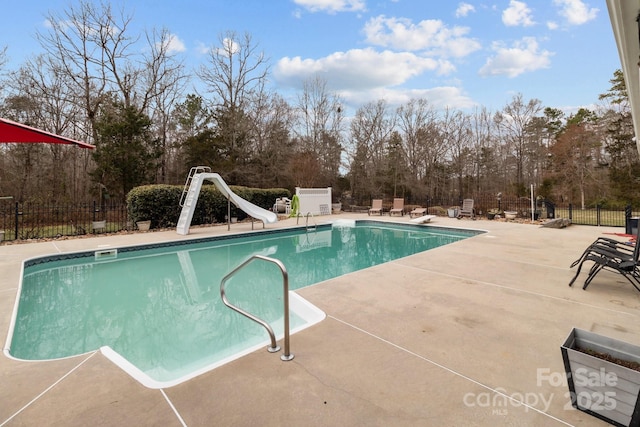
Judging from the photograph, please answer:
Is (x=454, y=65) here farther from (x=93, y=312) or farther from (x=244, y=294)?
(x=93, y=312)

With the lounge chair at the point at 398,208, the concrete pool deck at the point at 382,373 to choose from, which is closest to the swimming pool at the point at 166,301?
the concrete pool deck at the point at 382,373

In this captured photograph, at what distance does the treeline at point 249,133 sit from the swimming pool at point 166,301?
699cm

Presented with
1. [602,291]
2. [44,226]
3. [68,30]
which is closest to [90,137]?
[68,30]

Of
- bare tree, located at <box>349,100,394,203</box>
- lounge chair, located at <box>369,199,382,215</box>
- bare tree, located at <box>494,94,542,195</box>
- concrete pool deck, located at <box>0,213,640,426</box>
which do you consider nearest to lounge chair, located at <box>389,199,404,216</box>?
lounge chair, located at <box>369,199,382,215</box>

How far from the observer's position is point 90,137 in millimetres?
15812

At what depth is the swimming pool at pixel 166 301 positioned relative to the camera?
10.6ft

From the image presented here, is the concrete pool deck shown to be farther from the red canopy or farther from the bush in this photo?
the bush

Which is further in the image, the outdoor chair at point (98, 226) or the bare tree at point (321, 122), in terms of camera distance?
the bare tree at point (321, 122)

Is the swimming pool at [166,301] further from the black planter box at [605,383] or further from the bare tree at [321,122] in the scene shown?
the bare tree at [321,122]

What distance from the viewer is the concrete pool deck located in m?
1.81

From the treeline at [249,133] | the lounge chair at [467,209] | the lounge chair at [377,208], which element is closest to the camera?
the lounge chair at [467,209]

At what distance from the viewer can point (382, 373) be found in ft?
7.34

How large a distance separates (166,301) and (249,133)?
55.5 feet

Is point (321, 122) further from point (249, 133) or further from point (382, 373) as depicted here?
point (382, 373)
